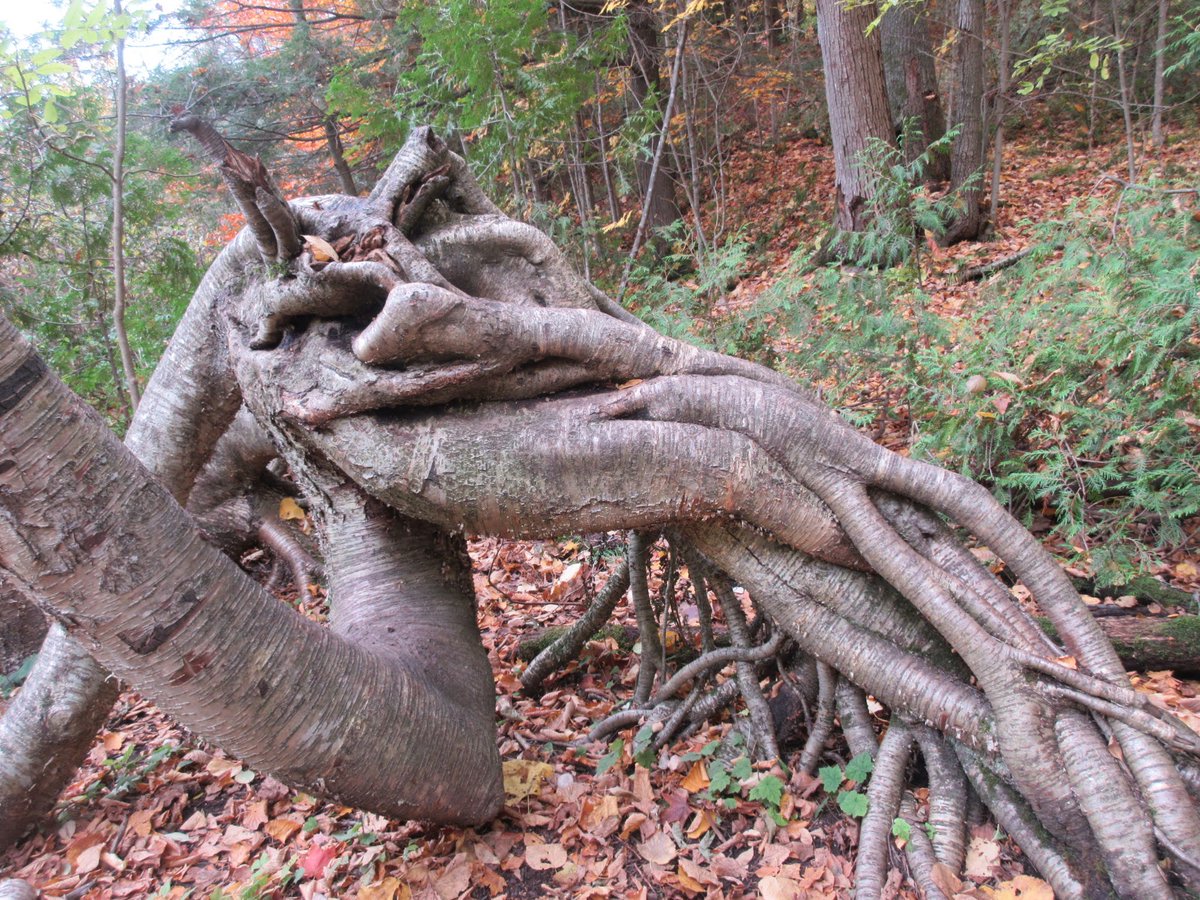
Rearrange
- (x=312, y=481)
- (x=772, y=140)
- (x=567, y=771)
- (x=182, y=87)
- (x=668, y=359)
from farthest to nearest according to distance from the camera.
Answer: (x=772, y=140)
(x=182, y=87)
(x=567, y=771)
(x=312, y=481)
(x=668, y=359)

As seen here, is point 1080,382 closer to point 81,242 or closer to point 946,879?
point 946,879

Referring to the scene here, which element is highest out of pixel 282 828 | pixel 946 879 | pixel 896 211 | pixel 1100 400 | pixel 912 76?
pixel 912 76

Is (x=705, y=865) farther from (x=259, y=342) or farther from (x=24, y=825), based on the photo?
(x=24, y=825)

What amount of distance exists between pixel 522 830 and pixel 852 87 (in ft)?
27.1

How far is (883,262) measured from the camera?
20.8ft

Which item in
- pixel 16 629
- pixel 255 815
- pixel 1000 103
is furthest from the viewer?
pixel 1000 103

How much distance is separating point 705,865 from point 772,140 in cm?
→ 1470

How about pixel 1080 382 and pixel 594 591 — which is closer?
pixel 1080 382

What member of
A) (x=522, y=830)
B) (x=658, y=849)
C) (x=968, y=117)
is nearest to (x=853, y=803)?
(x=658, y=849)

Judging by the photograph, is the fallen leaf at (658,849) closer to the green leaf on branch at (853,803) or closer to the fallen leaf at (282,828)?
the green leaf on branch at (853,803)

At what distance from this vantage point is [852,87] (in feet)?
26.4

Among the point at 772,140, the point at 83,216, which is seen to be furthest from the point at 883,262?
the point at 772,140

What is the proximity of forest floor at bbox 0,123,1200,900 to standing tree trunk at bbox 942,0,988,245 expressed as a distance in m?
6.39

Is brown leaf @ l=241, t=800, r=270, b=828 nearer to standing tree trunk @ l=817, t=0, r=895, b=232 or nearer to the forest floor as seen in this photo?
the forest floor
